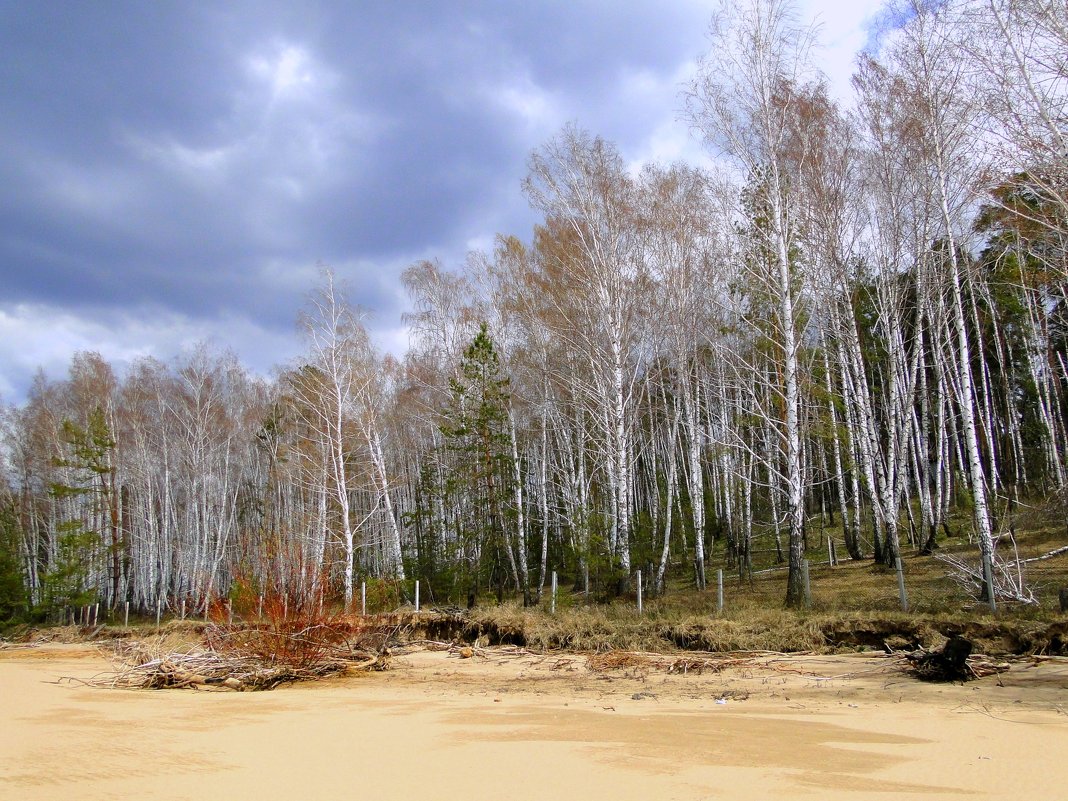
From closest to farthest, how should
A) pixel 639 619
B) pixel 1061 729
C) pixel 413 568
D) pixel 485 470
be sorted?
pixel 1061 729 → pixel 639 619 → pixel 485 470 → pixel 413 568

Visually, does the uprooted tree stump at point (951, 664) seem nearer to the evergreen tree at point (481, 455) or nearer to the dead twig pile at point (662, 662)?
the dead twig pile at point (662, 662)

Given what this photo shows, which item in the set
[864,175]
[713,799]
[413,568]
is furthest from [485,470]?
[713,799]

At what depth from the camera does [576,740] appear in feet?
17.8

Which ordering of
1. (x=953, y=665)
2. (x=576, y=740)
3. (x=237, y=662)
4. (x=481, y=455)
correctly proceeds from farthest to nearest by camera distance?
(x=481, y=455) < (x=237, y=662) < (x=953, y=665) < (x=576, y=740)

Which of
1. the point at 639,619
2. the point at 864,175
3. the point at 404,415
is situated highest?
the point at 864,175

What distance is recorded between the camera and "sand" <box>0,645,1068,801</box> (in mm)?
4059

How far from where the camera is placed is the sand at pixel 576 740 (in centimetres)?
406

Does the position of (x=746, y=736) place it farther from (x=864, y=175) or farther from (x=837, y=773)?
(x=864, y=175)

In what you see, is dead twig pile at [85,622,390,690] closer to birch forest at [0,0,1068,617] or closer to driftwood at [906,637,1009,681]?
birch forest at [0,0,1068,617]

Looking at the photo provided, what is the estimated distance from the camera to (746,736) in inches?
211

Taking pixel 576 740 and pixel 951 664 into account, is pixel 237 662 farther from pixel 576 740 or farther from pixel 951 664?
pixel 951 664

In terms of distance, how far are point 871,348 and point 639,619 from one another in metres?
18.0

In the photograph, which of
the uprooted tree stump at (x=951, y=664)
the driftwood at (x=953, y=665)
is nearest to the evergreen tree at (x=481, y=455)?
the driftwood at (x=953, y=665)

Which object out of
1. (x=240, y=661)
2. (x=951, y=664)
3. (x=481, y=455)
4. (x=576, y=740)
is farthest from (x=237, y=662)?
(x=481, y=455)
